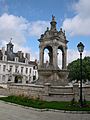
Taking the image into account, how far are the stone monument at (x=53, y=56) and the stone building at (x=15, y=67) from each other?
34547mm

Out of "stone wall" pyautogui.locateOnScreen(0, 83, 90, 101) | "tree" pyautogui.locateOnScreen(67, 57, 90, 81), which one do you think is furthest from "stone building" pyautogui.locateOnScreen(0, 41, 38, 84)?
"stone wall" pyautogui.locateOnScreen(0, 83, 90, 101)

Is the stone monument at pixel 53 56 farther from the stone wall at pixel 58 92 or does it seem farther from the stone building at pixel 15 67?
the stone building at pixel 15 67

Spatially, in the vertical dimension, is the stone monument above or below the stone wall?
above

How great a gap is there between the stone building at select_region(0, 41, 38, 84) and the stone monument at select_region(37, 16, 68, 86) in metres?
34.5

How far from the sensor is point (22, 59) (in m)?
66.9


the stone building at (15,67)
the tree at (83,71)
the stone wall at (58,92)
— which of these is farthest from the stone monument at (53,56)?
the stone building at (15,67)

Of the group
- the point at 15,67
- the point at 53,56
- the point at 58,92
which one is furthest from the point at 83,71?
the point at 58,92

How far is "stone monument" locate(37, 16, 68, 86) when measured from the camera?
74.5 ft

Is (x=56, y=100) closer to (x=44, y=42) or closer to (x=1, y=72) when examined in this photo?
(x=44, y=42)

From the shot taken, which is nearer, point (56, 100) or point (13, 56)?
point (56, 100)

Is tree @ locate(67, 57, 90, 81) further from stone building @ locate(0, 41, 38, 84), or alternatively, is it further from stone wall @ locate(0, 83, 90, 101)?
stone wall @ locate(0, 83, 90, 101)

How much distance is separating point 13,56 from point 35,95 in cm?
4590

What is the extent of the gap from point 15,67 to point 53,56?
41630 mm

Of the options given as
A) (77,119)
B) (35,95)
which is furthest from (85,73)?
(77,119)
